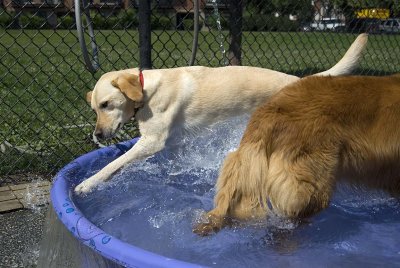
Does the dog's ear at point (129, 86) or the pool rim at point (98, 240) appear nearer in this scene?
the pool rim at point (98, 240)

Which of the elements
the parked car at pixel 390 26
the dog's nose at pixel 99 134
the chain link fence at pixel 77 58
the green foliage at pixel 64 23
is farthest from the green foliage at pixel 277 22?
the dog's nose at pixel 99 134

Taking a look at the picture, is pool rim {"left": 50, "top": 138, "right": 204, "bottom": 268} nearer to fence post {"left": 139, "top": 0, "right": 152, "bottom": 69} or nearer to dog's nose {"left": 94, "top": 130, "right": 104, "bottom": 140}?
dog's nose {"left": 94, "top": 130, "right": 104, "bottom": 140}

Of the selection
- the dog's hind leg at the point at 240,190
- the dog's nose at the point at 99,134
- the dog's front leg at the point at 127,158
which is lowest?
the dog's front leg at the point at 127,158

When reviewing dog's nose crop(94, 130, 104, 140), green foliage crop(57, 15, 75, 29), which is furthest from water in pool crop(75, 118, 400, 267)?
green foliage crop(57, 15, 75, 29)

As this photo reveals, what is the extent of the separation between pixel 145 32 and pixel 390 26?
6.71 m

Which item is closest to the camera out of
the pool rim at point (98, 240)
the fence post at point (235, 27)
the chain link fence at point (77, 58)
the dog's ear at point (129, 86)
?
the pool rim at point (98, 240)

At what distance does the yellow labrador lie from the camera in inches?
139

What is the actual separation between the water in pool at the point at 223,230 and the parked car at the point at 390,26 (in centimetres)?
652

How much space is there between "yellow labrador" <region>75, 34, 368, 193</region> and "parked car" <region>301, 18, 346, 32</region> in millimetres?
4847

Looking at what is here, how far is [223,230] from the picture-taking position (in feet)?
8.21

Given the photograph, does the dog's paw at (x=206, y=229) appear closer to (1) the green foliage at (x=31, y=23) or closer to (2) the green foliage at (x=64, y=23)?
(1) the green foliage at (x=31, y=23)

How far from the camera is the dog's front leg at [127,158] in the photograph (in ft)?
10.7

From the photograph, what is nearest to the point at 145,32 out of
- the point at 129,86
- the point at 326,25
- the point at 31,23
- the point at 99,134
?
the point at 129,86

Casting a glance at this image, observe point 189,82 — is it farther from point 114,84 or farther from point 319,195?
point 319,195
